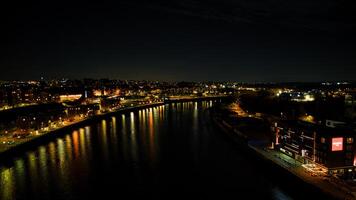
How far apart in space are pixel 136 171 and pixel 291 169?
3295 mm

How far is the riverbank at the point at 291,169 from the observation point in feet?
15.0

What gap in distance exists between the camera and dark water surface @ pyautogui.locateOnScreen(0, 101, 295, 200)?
18.3 feet

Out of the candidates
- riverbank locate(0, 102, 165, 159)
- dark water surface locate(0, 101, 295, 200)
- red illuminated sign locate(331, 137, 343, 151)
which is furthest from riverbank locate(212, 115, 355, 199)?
riverbank locate(0, 102, 165, 159)

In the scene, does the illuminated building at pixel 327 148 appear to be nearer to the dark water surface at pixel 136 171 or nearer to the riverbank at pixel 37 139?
the dark water surface at pixel 136 171

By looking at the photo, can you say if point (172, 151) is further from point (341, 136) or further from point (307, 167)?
point (341, 136)

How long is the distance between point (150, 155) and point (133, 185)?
2250 mm

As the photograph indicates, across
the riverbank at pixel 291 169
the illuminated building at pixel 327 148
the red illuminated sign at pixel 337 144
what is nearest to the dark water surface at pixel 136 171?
the riverbank at pixel 291 169

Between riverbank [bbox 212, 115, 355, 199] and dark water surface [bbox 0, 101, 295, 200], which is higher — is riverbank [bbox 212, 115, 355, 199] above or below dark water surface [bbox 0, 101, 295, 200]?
above

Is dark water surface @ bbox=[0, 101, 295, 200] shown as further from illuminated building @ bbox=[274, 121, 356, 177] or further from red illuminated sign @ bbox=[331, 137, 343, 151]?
red illuminated sign @ bbox=[331, 137, 343, 151]

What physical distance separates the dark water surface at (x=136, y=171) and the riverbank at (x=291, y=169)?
0.26m

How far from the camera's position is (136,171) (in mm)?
6793

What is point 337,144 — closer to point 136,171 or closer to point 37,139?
point 136,171

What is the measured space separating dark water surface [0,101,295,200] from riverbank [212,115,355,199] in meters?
0.26

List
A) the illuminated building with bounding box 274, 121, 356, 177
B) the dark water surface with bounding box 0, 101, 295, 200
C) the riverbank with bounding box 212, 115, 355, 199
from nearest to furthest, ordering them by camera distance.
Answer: the riverbank with bounding box 212, 115, 355, 199, the illuminated building with bounding box 274, 121, 356, 177, the dark water surface with bounding box 0, 101, 295, 200
